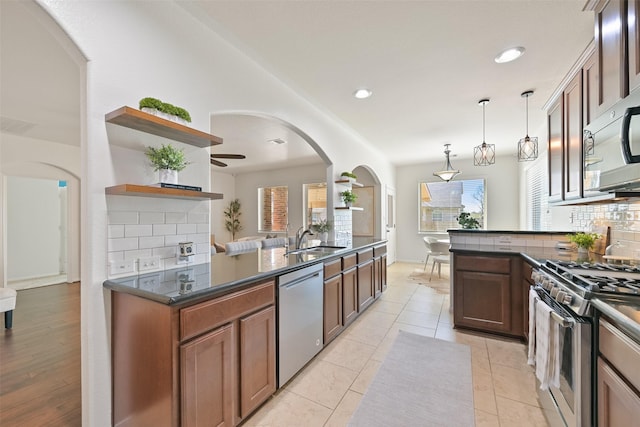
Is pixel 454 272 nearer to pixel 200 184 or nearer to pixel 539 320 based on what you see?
pixel 539 320

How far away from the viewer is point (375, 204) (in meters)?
6.34

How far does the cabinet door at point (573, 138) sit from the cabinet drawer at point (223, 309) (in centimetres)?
260

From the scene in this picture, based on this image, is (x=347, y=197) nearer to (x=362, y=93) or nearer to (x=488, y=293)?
(x=362, y=93)

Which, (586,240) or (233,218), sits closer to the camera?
(586,240)

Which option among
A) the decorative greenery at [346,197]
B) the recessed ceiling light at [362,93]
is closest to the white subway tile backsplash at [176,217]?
the recessed ceiling light at [362,93]

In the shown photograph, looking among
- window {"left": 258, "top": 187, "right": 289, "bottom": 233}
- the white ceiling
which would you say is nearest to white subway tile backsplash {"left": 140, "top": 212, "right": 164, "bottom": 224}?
the white ceiling

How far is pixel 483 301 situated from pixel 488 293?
0.10m

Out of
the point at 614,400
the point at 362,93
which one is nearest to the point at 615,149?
the point at 614,400

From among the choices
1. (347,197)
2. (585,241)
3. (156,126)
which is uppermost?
(156,126)

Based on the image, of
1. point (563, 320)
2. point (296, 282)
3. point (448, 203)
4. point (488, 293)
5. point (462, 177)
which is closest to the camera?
point (563, 320)

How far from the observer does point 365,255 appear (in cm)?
340

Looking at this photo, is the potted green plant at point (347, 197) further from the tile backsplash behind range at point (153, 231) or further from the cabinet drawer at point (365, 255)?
the tile backsplash behind range at point (153, 231)

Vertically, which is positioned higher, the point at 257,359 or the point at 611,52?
the point at 611,52

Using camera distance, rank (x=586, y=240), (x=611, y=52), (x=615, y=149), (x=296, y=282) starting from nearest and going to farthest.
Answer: (x=615, y=149) < (x=611, y=52) < (x=296, y=282) < (x=586, y=240)
